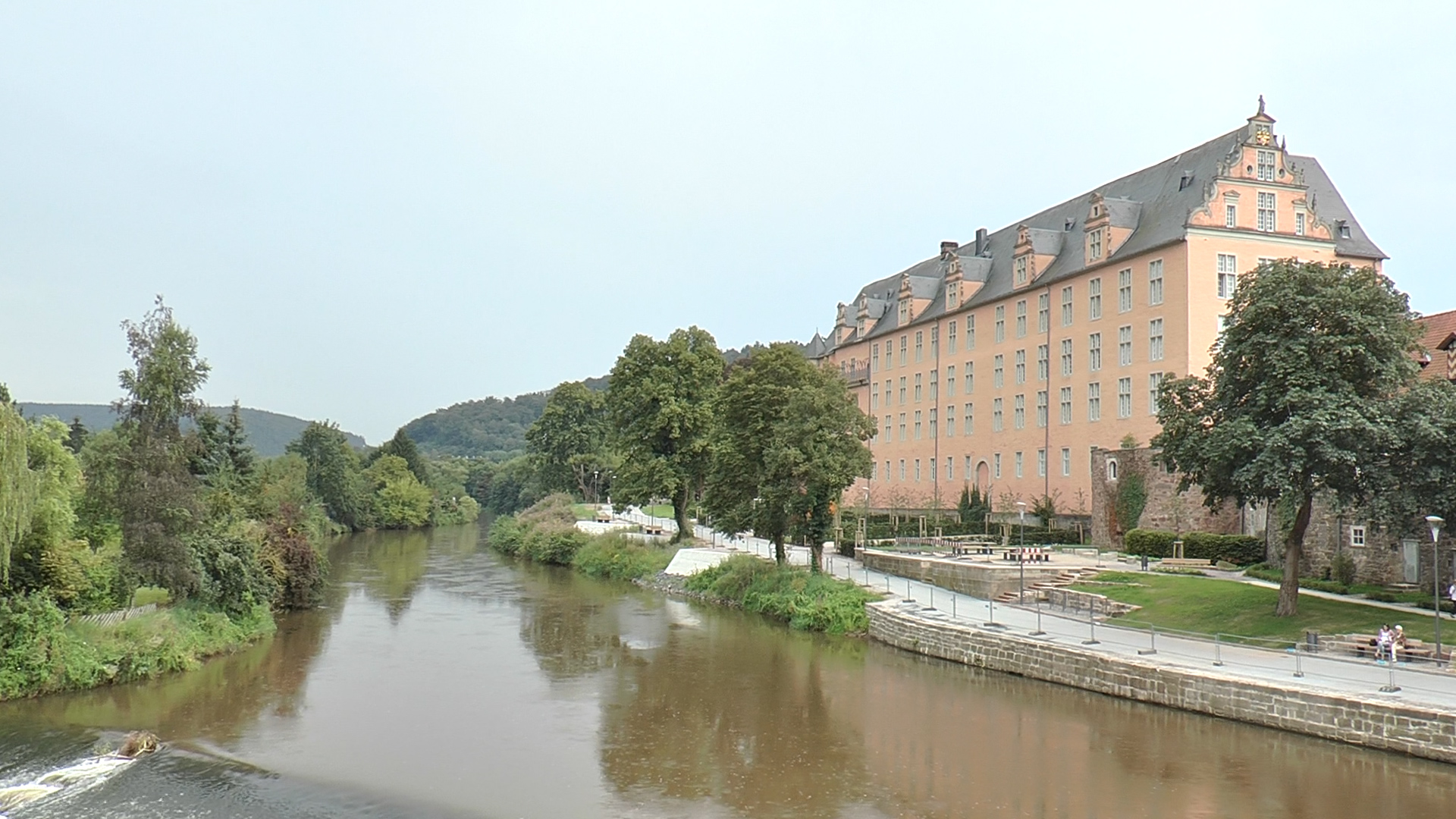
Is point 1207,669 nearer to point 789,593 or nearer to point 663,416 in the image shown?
point 789,593

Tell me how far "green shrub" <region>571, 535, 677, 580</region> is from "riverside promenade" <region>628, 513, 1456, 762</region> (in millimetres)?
23309

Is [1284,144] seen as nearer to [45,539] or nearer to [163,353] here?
[163,353]

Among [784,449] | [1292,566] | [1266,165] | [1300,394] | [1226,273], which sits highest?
[1266,165]

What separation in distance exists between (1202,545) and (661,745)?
24.8 m

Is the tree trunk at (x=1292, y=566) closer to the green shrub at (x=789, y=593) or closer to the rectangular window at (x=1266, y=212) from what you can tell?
the green shrub at (x=789, y=593)

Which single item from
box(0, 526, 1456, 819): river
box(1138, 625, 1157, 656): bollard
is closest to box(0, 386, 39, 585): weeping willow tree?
box(0, 526, 1456, 819): river

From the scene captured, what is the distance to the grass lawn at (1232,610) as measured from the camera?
939 inches

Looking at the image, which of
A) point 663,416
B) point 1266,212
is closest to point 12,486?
point 663,416

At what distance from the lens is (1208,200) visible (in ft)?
142

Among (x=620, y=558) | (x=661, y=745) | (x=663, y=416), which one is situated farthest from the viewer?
(x=620, y=558)

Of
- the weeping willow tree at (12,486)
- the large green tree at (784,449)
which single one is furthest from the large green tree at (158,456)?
the large green tree at (784,449)

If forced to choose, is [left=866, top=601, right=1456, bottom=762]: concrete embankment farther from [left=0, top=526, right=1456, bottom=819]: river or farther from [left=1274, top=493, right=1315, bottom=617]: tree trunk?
[left=1274, top=493, right=1315, bottom=617]: tree trunk

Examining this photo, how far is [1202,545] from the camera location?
3684 cm

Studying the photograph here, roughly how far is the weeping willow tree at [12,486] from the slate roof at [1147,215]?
40937 millimetres
